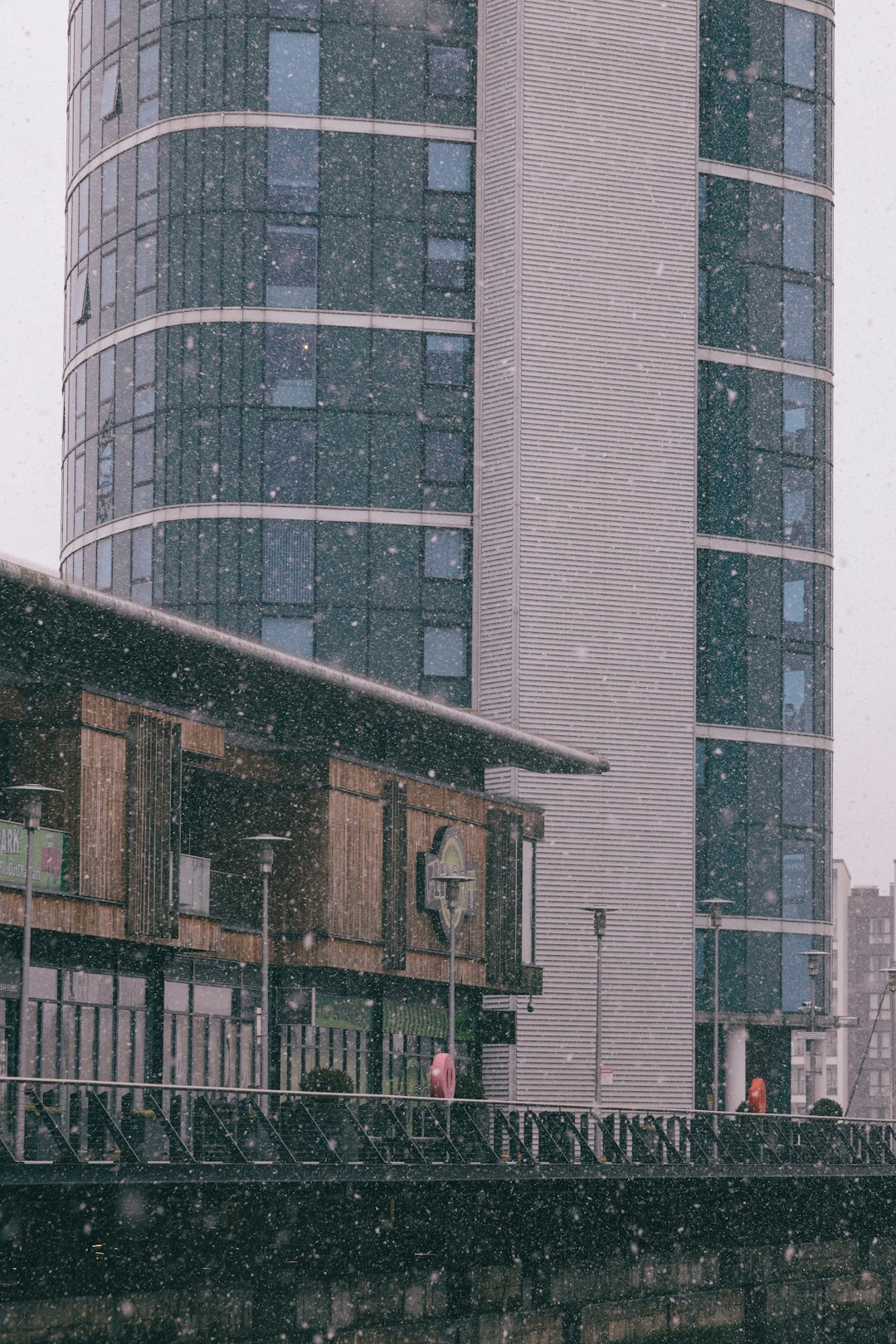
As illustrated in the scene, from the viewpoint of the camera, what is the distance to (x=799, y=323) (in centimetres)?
7344

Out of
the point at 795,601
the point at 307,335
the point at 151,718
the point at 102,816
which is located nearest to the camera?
the point at 102,816

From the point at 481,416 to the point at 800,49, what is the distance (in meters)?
18.6

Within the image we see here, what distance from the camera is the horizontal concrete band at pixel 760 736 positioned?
230 ft

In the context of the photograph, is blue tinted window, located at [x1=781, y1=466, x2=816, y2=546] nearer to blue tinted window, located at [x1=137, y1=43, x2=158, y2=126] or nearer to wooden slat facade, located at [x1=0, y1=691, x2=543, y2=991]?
wooden slat facade, located at [x1=0, y1=691, x2=543, y2=991]

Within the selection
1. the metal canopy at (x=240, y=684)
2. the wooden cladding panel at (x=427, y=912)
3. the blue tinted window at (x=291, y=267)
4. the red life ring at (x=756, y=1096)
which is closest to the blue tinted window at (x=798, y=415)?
the metal canopy at (x=240, y=684)

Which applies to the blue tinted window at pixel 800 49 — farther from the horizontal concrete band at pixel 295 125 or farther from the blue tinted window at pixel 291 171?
the blue tinted window at pixel 291 171

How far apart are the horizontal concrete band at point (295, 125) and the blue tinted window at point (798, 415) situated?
1367cm

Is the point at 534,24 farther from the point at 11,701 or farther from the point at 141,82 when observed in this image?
the point at 11,701

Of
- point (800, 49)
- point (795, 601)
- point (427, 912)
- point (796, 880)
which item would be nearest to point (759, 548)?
point (795, 601)

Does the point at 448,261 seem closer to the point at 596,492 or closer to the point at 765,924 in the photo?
the point at 596,492

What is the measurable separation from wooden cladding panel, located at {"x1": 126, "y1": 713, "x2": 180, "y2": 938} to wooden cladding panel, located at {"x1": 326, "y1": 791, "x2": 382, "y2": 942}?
6.19m

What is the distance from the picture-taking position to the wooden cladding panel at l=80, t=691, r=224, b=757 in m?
42.5

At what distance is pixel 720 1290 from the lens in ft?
149

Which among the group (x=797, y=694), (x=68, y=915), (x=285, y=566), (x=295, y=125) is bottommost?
(x=68, y=915)
